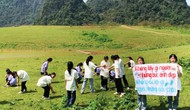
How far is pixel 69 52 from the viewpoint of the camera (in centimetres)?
4125

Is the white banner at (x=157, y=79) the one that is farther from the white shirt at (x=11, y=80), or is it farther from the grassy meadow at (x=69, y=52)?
the white shirt at (x=11, y=80)

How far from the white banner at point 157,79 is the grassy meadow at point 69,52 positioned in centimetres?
141

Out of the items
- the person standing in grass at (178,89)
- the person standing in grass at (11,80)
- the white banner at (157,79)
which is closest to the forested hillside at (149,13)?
the person standing in grass at (11,80)

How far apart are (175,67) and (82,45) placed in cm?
3610

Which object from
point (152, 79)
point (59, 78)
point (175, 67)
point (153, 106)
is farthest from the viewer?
point (59, 78)

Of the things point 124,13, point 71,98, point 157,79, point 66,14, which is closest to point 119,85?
point 71,98

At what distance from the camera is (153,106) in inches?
512

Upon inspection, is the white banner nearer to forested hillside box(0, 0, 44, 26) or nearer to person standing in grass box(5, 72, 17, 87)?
person standing in grass box(5, 72, 17, 87)

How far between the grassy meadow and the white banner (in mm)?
1407

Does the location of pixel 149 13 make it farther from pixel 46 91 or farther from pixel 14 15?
pixel 14 15

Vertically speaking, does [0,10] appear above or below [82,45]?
above

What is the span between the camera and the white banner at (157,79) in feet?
35.9

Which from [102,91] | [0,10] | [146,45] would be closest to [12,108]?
[102,91]

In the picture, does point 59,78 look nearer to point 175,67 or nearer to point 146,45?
point 175,67
